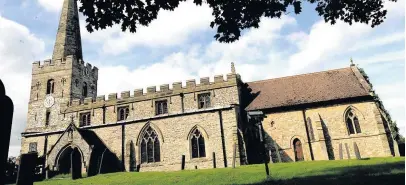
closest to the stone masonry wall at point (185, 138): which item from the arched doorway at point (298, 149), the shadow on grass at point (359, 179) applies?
the arched doorway at point (298, 149)

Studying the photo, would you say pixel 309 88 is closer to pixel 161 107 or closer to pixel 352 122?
pixel 352 122

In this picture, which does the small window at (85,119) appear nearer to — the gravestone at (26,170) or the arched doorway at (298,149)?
the arched doorway at (298,149)

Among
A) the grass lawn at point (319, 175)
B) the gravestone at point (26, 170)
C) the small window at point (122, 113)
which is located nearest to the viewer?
the gravestone at point (26, 170)

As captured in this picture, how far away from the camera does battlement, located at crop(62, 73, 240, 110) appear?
28531 mm

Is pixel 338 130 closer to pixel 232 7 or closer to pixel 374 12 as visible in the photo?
pixel 374 12

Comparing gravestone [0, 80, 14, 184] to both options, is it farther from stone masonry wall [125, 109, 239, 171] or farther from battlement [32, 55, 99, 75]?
battlement [32, 55, 99, 75]

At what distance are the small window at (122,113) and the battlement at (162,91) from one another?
80 cm

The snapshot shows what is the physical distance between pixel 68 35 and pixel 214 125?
868 inches

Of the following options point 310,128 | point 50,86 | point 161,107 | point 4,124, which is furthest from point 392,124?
point 50,86

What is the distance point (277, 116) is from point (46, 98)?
2512 cm

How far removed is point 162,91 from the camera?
1176 inches

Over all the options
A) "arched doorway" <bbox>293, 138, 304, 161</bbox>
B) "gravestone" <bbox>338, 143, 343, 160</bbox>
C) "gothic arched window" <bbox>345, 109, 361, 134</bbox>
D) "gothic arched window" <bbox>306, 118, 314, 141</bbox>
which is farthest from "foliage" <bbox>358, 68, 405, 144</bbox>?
"arched doorway" <bbox>293, 138, 304, 161</bbox>

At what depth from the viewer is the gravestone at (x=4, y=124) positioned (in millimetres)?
5309

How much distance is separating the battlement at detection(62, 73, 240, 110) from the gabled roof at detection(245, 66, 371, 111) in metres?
3.01
